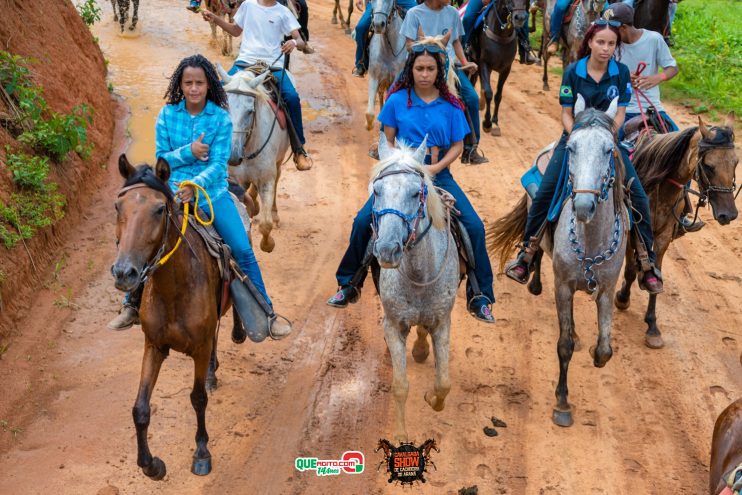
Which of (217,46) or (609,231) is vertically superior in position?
(609,231)

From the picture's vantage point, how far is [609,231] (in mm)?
6848

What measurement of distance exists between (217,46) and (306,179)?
267 inches

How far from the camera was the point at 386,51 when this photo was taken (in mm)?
13117

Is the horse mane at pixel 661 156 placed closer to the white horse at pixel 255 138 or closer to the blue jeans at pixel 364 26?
the white horse at pixel 255 138

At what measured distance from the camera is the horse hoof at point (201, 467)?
632 cm

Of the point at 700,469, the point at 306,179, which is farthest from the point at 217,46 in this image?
the point at 700,469

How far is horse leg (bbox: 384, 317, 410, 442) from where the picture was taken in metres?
6.30

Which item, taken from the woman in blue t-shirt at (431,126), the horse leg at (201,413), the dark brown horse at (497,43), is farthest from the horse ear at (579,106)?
the dark brown horse at (497,43)

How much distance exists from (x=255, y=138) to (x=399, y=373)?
4275mm

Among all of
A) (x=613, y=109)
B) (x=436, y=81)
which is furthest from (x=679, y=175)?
(x=436, y=81)

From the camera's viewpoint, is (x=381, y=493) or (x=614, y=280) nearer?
(x=381, y=493)

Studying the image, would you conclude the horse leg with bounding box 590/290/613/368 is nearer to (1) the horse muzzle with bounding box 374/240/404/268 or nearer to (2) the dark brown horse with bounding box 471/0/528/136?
(1) the horse muzzle with bounding box 374/240/404/268

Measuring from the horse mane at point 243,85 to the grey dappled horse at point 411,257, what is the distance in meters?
3.06

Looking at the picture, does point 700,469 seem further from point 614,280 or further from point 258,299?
point 258,299
